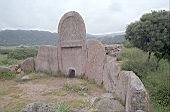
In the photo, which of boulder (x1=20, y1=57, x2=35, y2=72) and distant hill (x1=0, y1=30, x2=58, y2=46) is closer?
boulder (x1=20, y1=57, x2=35, y2=72)

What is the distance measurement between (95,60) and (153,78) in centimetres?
256

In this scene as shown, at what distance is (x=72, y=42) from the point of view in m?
16.0

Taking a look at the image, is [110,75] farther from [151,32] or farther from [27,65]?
[151,32]

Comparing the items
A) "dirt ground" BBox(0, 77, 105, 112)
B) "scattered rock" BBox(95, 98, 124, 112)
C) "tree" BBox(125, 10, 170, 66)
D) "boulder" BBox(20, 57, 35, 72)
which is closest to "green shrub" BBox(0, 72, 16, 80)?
"dirt ground" BBox(0, 77, 105, 112)

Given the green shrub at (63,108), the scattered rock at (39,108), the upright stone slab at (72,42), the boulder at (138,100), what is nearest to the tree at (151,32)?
the upright stone slab at (72,42)

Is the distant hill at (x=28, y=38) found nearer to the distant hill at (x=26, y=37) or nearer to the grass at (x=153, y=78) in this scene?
the distant hill at (x=26, y=37)

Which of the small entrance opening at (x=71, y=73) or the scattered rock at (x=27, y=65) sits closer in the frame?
the small entrance opening at (x=71, y=73)

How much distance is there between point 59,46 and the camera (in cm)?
1669

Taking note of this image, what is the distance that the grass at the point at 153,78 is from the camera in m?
12.8

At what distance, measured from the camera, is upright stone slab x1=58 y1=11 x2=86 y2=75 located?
15.6 metres

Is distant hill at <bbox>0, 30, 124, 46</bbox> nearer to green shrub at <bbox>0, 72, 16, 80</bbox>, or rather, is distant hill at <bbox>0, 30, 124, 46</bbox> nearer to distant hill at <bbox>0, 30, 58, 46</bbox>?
distant hill at <bbox>0, 30, 58, 46</bbox>

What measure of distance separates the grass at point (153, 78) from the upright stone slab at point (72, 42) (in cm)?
187

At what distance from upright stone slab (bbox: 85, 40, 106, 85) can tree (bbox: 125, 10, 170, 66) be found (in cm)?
454

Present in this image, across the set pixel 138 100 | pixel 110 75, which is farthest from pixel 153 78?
pixel 138 100
